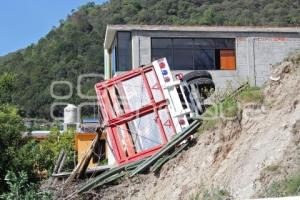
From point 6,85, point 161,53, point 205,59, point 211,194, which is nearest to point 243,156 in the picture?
point 211,194

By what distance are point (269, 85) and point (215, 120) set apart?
1247 millimetres

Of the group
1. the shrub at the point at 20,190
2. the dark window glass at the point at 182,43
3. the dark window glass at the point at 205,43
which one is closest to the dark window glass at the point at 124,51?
the dark window glass at the point at 182,43

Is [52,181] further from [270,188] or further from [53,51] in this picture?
[53,51]

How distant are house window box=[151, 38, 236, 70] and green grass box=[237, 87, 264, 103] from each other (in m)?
16.8

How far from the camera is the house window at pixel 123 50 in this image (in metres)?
28.4

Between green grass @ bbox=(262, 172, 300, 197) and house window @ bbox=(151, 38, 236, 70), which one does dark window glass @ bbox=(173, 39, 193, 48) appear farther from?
green grass @ bbox=(262, 172, 300, 197)

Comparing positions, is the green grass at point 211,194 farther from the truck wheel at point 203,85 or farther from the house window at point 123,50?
the house window at point 123,50

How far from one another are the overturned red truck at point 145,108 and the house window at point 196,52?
47.4ft

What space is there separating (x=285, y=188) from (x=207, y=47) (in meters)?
21.3

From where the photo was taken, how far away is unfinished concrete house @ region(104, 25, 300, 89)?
28281 mm

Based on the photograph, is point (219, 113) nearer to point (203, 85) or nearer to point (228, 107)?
point (228, 107)

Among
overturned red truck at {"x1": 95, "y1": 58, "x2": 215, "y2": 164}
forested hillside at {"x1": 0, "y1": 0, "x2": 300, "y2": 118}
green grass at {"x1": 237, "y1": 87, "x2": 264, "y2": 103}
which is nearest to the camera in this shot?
green grass at {"x1": 237, "y1": 87, "x2": 264, "y2": 103}

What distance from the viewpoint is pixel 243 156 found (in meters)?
9.82

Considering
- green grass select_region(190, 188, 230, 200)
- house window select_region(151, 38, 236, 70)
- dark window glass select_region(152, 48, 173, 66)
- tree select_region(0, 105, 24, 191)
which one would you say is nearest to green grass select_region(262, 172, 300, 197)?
green grass select_region(190, 188, 230, 200)
